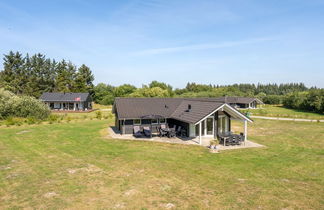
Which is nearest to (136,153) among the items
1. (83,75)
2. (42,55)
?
(83,75)

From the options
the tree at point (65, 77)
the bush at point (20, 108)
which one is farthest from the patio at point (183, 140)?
the tree at point (65, 77)

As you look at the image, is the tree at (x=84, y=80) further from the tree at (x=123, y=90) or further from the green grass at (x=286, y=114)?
the green grass at (x=286, y=114)

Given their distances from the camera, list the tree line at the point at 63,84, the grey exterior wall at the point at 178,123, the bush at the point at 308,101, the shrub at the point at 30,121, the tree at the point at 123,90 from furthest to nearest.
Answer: the tree at the point at 123,90 → the tree line at the point at 63,84 → the bush at the point at 308,101 → the shrub at the point at 30,121 → the grey exterior wall at the point at 178,123

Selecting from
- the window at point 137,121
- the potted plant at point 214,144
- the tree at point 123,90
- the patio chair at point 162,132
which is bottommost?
the potted plant at point 214,144

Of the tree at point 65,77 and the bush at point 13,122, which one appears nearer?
the bush at point 13,122

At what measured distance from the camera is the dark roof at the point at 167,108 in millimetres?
16875

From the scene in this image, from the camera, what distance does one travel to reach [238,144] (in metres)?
15.8

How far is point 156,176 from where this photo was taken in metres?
9.59

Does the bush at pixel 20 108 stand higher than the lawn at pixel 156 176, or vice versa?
the bush at pixel 20 108

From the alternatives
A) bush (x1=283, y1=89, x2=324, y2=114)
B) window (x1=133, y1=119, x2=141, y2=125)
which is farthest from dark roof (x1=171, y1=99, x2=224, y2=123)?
bush (x1=283, y1=89, x2=324, y2=114)

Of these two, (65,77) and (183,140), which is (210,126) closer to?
(183,140)

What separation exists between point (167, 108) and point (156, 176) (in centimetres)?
1239

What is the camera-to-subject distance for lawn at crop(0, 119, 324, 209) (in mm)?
7254

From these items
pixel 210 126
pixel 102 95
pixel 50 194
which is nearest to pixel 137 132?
pixel 210 126
